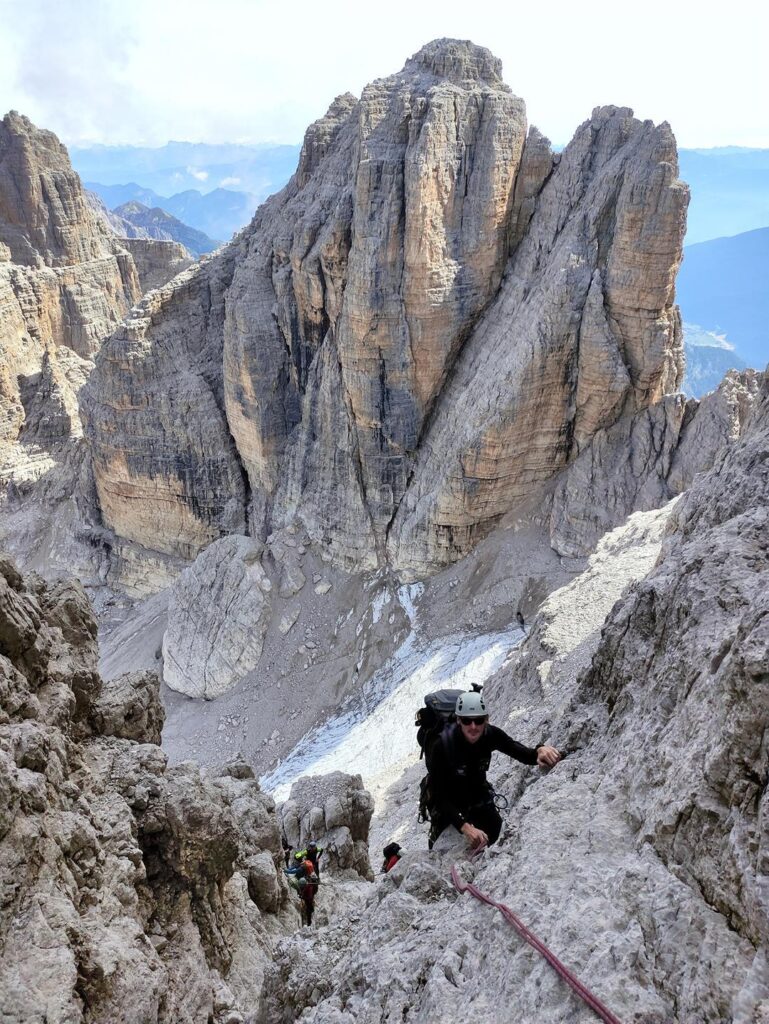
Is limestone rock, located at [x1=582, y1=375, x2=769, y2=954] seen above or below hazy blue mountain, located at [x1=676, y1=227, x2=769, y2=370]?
below

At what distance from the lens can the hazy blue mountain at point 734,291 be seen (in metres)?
96.1

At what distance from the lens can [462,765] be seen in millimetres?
→ 5898

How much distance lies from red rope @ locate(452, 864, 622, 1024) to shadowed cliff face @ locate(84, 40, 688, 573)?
68.5ft

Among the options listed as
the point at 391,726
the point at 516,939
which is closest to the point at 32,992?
the point at 516,939

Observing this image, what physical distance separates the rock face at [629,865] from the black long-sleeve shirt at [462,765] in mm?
395

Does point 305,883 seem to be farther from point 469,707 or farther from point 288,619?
point 288,619

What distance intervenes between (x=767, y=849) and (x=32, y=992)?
498cm

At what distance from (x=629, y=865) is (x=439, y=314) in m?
23.6

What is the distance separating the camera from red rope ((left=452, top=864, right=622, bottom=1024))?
3773mm

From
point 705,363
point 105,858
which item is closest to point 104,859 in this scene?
point 105,858

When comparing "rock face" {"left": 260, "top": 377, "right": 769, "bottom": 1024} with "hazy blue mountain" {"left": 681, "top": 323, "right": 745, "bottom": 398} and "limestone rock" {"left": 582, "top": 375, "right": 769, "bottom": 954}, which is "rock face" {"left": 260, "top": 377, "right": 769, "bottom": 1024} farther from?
"hazy blue mountain" {"left": 681, "top": 323, "right": 745, "bottom": 398}

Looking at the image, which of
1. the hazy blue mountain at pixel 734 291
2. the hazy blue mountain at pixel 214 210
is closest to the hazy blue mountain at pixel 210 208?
the hazy blue mountain at pixel 214 210

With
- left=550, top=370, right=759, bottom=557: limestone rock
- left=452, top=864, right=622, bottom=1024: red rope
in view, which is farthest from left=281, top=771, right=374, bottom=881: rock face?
left=550, top=370, right=759, bottom=557: limestone rock

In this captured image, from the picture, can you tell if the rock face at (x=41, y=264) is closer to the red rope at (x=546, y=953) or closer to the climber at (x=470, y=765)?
the climber at (x=470, y=765)
